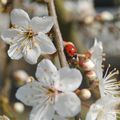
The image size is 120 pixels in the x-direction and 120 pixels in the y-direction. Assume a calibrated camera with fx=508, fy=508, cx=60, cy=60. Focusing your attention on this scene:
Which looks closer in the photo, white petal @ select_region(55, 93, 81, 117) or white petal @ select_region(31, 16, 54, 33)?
white petal @ select_region(55, 93, 81, 117)

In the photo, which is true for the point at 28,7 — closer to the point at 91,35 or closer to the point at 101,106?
the point at 91,35

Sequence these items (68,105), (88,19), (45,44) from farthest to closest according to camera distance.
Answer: (88,19) < (45,44) < (68,105)

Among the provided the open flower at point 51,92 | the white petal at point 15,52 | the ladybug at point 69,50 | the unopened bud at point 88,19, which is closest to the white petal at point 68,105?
the open flower at point 51,92

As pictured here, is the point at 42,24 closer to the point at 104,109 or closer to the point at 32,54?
the point at 32,54

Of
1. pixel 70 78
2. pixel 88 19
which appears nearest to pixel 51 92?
pixel 70 78

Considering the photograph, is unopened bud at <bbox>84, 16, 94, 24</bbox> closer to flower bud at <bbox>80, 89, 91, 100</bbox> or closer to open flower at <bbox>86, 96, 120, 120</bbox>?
open flower at <bbox>86, 96, 120, 120</bbox>

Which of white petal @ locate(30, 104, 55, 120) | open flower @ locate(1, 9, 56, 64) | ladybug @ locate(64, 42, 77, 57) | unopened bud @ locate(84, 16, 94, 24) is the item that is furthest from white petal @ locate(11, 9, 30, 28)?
unopened bud @ locate(84, 16, 94, 24)
